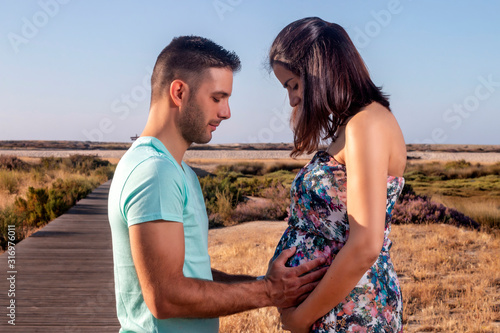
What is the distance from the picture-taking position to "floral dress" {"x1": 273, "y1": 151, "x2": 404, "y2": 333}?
4.83 feet

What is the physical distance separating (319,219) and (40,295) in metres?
3.57

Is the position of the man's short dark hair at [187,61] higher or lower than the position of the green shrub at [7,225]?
higher

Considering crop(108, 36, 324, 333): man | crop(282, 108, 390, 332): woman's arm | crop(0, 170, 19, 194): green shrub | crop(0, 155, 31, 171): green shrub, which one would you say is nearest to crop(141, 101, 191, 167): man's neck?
crop(108, 36, 324, 333): man

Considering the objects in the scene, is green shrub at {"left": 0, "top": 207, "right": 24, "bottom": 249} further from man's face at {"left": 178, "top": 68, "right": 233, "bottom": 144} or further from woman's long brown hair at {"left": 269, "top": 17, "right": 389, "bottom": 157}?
woman's long brown hair at {"left": 269, "top": 17, "right": 389, "bottom": 157}

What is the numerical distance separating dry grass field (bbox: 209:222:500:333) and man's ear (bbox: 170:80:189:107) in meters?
3.00

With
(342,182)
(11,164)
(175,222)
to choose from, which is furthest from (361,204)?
(11,164)

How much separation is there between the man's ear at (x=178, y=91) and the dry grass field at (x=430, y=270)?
3.00m

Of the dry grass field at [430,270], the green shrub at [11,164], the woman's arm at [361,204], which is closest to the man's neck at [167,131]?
the woman's arm at [361,204]

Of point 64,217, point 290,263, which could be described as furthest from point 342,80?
point 64,217

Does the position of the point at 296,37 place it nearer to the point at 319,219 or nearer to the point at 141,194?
the point at 319,219

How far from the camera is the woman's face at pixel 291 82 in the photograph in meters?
1.61

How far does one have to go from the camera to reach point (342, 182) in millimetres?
1461

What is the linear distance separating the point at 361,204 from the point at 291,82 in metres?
0.53

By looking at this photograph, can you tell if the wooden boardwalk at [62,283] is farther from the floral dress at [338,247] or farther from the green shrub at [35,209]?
the floral dress at [338,247]
